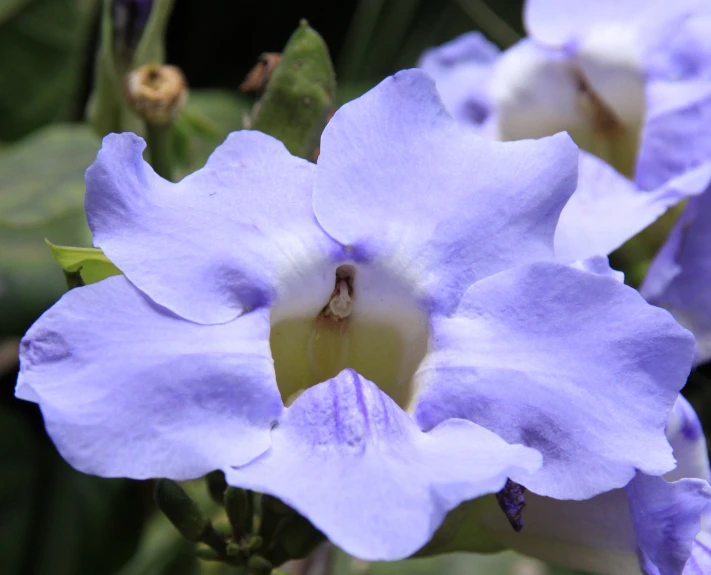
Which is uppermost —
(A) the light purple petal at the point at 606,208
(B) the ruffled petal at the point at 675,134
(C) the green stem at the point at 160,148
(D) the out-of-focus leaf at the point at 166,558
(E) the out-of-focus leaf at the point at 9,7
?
(B) the ruffled petal at the point at 675,134

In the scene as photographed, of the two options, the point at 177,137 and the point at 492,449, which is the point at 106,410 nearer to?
the point at 492,449

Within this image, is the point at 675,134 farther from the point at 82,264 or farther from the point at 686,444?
the point at 82,264

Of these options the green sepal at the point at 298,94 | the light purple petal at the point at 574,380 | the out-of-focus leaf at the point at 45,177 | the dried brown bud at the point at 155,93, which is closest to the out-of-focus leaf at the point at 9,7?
the out-of-focus leaf at the point at 45,177

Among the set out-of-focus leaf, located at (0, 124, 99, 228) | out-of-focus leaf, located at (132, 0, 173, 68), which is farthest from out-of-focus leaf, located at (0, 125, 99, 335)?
out-of-focus leaf, located at (132, 0, 173, 68)

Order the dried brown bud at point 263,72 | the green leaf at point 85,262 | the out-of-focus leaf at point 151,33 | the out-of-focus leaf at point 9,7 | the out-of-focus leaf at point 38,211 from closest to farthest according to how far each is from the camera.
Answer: the green leaf at point 85,262
the dried brown bud at point 263,72
the out-of-focus leaf at point 151,33
the out-of-focus leaf at point 38,211
the out-of-focus leaf at point 9,7

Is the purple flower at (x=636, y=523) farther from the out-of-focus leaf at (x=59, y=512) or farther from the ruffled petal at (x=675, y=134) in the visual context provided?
the out-of-focus leaf at (x=59, y=512)

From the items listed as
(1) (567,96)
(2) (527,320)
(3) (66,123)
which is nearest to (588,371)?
(2) (527,320)
